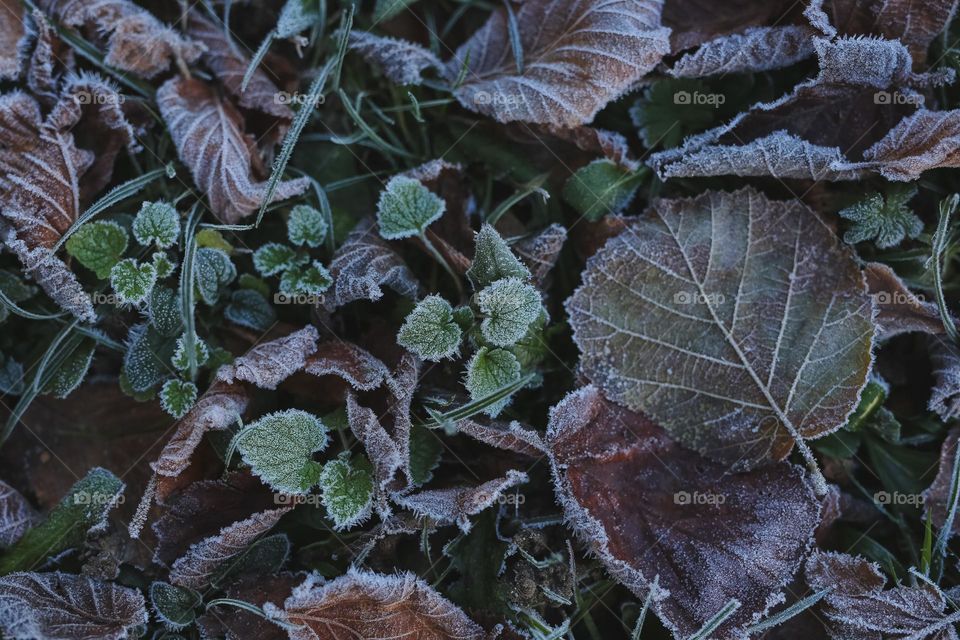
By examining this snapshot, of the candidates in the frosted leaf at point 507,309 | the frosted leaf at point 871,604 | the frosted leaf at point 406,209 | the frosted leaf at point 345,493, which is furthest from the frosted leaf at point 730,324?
the frosted leaf at point 345,493

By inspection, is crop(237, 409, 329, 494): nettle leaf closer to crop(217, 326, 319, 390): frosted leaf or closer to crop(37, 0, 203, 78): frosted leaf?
crop(217, 326, 319, 390): frosted leaf

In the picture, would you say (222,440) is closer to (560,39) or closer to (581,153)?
(581,153)

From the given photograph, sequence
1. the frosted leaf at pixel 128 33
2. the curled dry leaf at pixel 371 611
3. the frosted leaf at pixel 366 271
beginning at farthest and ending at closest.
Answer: the frosted leaf at pixel 128 33 → the frosted leaf at pixel 366 271 → the curled dry leaf at pixel 371 611

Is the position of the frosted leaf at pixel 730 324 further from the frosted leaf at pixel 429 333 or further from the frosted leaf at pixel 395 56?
the frosted leaf at pixel 395 56

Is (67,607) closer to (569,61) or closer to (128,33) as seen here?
(128,33)

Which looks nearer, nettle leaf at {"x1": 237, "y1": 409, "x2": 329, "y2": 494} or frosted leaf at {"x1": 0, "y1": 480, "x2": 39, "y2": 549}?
nettle leaf at {"x1": 237, "y1": 409, "x2": 329, "y2": 494}

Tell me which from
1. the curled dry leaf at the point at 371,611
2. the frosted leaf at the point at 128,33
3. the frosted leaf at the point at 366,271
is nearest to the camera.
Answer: the curled dry leaf at the point at 371,611

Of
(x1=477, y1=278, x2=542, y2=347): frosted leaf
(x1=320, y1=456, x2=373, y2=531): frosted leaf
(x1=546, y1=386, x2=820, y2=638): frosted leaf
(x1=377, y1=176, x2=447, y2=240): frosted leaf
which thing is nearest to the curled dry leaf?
(x1=320, y1=456, x2=373, y2=531): frosted leaf
